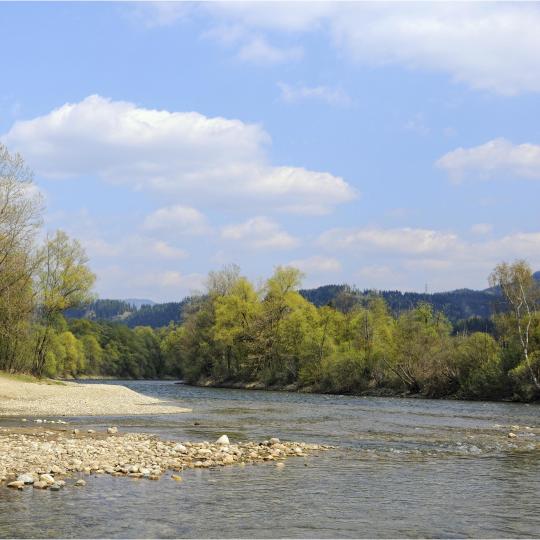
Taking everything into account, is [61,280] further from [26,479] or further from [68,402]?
[26,479]

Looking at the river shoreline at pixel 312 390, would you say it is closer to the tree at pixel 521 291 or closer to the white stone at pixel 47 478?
the tree at pixel 521 291

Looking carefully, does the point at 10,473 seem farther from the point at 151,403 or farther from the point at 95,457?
the point at 151,403

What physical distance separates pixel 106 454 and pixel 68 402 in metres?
22.2

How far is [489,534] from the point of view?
11859 millimetres

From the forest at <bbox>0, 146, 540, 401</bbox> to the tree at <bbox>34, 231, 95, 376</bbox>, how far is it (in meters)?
0.10

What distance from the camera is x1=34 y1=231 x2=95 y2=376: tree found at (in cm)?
6128

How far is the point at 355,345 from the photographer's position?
277 ft

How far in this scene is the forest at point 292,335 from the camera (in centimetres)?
5553

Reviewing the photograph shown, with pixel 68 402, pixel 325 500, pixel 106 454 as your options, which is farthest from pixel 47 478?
pixel 68 402

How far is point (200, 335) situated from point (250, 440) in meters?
82.7

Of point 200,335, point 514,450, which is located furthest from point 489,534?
point 200,335

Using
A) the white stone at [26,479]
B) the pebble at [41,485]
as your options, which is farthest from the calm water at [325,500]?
the white stone at [26,479]

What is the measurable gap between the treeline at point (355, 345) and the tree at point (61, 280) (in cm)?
3277

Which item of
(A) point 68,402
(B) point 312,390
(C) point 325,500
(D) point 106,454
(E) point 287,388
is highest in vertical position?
(C) point 325,500
